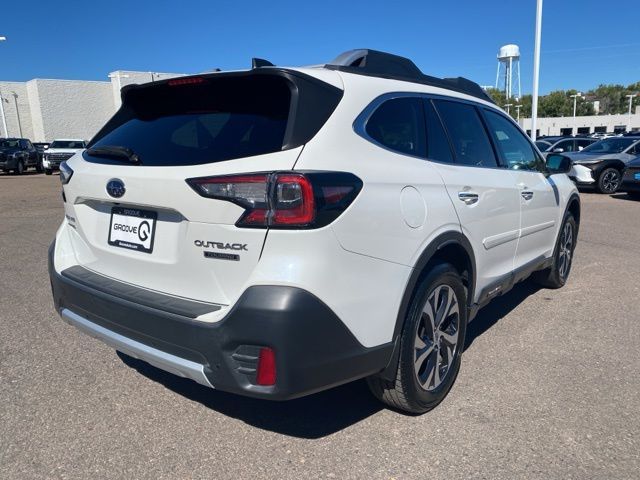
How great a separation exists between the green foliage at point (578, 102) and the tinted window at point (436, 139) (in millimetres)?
99415

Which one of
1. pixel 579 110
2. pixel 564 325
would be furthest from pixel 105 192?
pixel 579 110

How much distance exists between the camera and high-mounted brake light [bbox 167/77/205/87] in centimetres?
263

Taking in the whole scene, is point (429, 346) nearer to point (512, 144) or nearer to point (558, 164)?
point (512, 144)

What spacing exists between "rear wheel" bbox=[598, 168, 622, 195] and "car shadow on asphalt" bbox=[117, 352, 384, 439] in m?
14.1

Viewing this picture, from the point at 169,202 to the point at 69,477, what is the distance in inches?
53.6

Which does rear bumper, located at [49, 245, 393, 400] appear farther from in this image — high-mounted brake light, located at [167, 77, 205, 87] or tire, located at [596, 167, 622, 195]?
tire, located at [596, 167, 622, 195]

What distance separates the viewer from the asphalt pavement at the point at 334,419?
251cm

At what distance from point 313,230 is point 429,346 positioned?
1.25 m

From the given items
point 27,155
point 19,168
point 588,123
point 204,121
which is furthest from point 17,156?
point 588,123

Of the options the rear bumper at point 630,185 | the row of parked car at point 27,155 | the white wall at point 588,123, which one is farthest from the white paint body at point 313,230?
the white wall at point 588,123

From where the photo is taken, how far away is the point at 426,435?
278 cm

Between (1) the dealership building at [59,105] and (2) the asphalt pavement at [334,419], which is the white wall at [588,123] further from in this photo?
(2) the asphalt pavement at [334,419]

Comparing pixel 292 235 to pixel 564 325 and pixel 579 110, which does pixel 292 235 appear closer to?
pixel 564 325

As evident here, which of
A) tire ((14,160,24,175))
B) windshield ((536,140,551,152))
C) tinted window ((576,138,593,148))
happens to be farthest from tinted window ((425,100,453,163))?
tire ((14,160,24,175))
